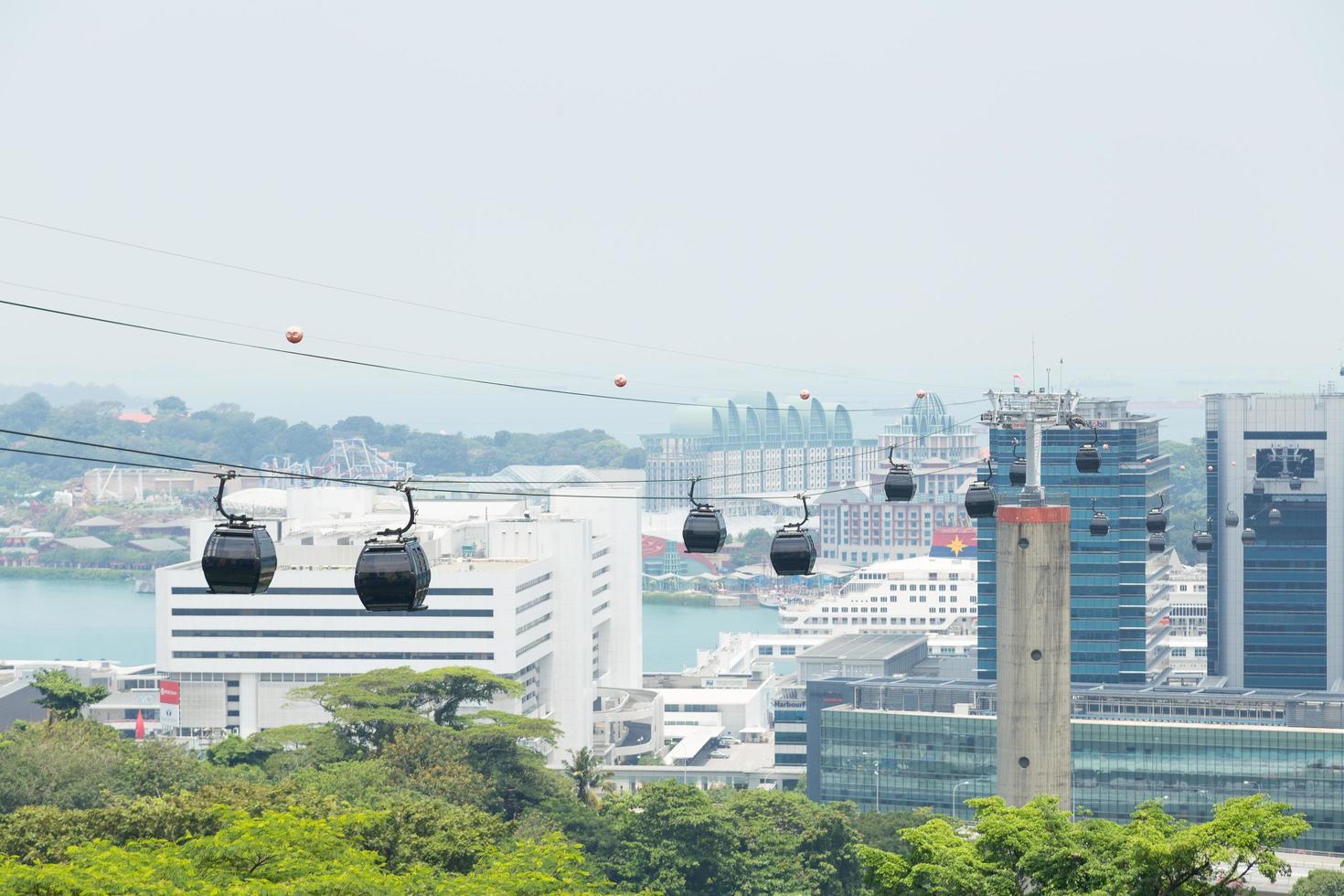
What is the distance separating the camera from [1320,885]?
38281 mm

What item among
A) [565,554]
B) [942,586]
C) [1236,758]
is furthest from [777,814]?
[942,586]

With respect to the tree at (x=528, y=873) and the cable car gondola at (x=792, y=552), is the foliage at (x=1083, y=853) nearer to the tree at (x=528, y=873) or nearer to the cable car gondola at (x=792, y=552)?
the cable car gondola at (x=792, y=552)

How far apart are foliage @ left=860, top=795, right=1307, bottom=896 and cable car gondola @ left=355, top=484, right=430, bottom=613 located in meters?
8.14

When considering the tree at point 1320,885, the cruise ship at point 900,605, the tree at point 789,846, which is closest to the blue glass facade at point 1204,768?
the tree at point 1320,885

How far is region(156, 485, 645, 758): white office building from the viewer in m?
69.6

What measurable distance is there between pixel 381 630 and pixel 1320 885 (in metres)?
38.1

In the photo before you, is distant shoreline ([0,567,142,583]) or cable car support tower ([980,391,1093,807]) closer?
cable car support tower ([980,391,1093,807])

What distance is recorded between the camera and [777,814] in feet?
126

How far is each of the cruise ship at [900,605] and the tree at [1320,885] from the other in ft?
273

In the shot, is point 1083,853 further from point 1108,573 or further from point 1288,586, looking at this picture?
point 1288,586

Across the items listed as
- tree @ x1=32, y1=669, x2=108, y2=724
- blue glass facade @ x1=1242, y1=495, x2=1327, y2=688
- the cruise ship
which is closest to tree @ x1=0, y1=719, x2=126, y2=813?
tree @ x1=32, y1=669, x2=108, y2=724

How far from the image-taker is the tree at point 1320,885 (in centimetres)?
3794

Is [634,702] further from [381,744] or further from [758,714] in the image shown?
[381,744]

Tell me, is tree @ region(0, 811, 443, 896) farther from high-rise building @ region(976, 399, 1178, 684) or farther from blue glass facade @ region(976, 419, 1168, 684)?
blue glass facade @ region(976, 419, 1168, 684)
